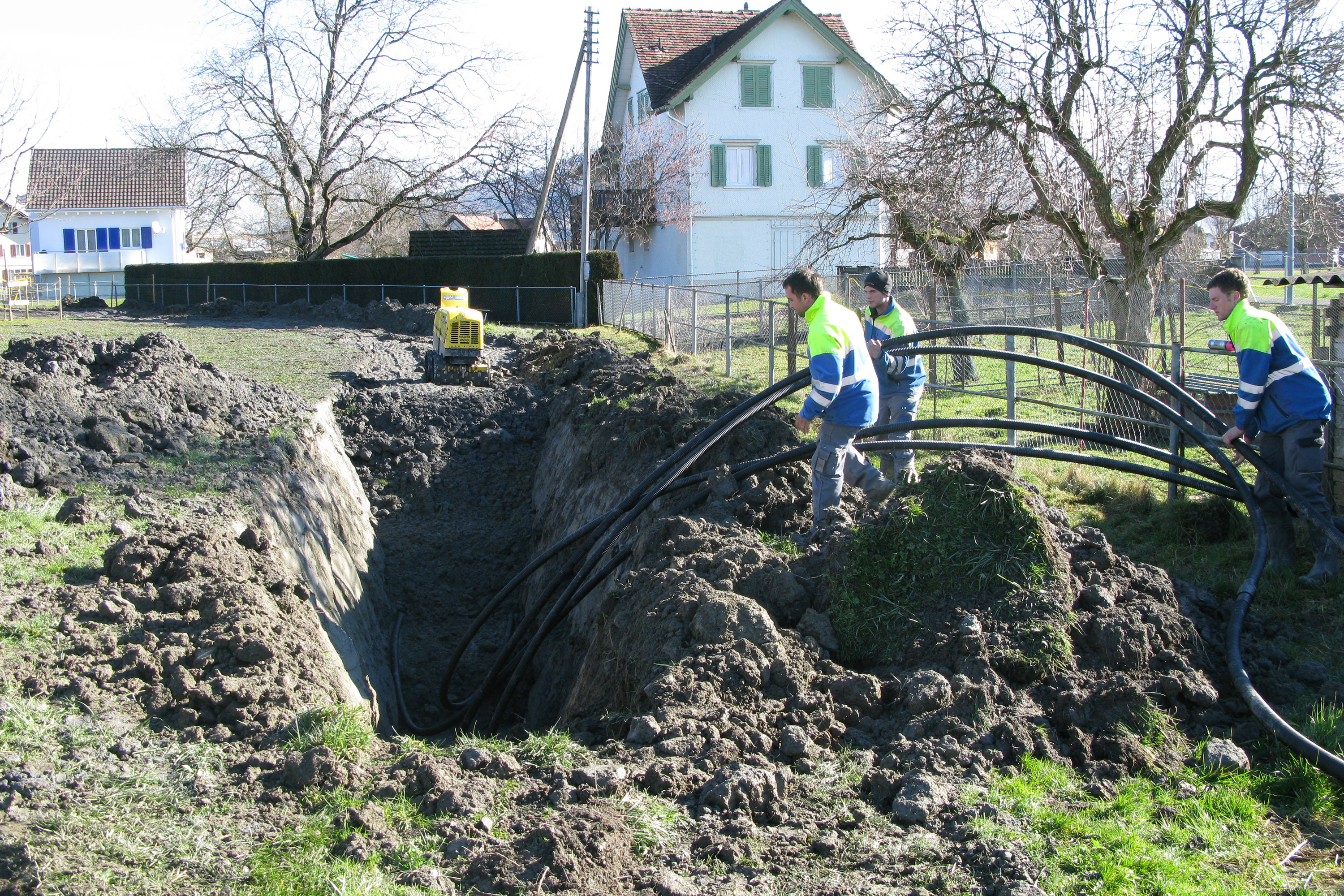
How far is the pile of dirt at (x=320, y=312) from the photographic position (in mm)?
25641

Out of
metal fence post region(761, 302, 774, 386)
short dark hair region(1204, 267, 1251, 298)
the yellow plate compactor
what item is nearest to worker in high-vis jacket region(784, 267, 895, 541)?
short dark hair region(1204, 267, 1251, 298)

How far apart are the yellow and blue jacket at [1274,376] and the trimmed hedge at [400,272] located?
22.0 m

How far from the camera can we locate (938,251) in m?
15.9

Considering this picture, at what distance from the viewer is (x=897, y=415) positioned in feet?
27.0

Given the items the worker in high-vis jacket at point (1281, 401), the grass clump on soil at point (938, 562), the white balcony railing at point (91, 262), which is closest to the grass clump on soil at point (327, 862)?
the grass clump on soil at point (938, 562)

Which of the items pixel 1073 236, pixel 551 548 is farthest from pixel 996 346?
pixel 551 548

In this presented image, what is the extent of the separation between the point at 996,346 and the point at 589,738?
14962 millimetres

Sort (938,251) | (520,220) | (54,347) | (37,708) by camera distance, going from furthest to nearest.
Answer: (520,220)
(938,251)
(54,347)
(37,708)

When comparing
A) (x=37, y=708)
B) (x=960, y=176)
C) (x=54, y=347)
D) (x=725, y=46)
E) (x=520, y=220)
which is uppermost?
(x=725, y=46)

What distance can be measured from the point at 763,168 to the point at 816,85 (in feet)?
11.8

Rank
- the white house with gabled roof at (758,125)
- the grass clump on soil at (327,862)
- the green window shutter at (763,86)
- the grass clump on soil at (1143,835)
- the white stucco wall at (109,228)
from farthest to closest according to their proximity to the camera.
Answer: the white stucco wall at (109,228) → the green window shutter at (763,86) → the white house with gabled roof at (758,125) → the grass clump on soil at (1143,835) → the grass clump on soil at (327,862)

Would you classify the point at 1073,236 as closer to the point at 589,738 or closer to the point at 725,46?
the point at 589,738

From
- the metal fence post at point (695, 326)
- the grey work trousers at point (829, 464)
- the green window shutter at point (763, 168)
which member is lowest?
the grey work trousers at point (829, 464)

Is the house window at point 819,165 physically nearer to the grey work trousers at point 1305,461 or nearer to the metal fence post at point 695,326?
the metal fence post at point 695,326
